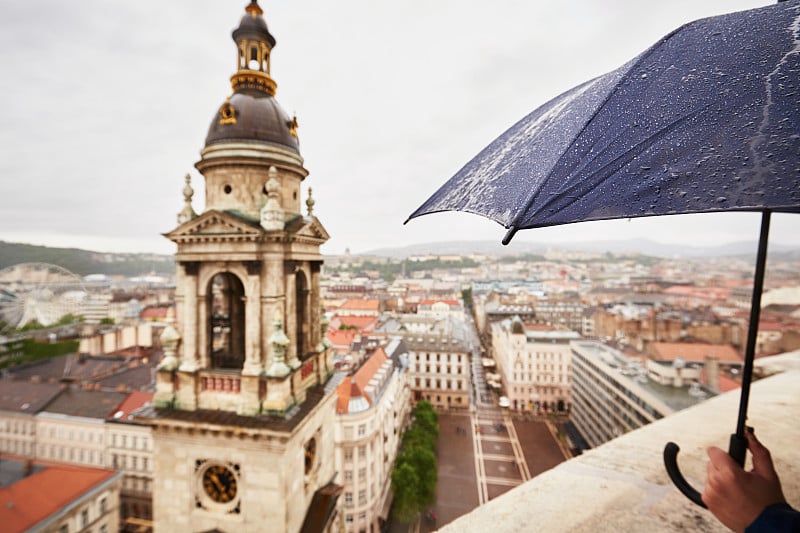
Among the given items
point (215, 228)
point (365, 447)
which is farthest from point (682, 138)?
point (365, 447)

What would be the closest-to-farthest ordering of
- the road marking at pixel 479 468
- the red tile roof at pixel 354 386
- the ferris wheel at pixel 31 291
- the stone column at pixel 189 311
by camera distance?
the stone column at pixel 189 311, the ferris wheel at pixel 31 291, the red tile roof at pixel 354 386, the road marking at pixel 479 468

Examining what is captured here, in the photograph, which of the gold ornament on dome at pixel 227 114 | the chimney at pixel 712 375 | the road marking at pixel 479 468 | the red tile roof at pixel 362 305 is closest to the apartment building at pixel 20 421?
the road marking at pixel 479 468

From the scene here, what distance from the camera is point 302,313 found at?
30.1 feet

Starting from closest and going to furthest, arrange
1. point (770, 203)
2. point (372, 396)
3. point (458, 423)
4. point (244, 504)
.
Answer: point (770, 203), point (244, 504), point (372, 396), point (458, 423)

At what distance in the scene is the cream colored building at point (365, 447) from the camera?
22.9 metres

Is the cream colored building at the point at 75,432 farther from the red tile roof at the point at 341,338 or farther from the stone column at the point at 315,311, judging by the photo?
the stone column at the point at 315,311

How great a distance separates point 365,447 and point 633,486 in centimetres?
2348

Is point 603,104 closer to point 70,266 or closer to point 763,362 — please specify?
point 763,362

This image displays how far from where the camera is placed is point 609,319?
5353cm

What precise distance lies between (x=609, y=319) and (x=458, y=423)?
30763 mm

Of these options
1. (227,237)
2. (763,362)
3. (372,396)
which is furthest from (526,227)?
(372,396)

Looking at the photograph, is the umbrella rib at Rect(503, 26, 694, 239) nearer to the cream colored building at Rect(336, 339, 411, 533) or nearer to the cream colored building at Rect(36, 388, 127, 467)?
the cream colored building at Rect(336, 339, 411, 533)

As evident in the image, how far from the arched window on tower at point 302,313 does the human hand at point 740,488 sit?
821 centimetres

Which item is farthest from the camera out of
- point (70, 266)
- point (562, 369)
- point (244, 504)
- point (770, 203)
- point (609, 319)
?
point (609, 319)
